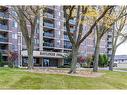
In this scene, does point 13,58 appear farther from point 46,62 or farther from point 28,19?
point 46,62

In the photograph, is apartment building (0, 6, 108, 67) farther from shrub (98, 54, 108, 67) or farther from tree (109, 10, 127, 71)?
tree (109, 10, 127, 71)

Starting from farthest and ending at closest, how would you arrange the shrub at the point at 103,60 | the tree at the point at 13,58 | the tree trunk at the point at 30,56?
the tree at the point at 13,58
the shrub at the point at 103,60
the tree trunk at the point at 30,56

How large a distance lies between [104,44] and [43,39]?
3569 mm

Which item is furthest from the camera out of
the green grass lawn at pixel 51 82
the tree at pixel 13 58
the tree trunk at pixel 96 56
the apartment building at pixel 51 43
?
the tree at pixel 13 58

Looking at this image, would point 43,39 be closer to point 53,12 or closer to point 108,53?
point 53,12

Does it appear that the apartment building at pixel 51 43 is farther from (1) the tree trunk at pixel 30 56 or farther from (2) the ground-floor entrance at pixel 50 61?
(1) the tree trunk at pixel 30 56

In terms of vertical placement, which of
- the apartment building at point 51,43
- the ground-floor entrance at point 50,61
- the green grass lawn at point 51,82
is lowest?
the green grass lawn at point 51,82

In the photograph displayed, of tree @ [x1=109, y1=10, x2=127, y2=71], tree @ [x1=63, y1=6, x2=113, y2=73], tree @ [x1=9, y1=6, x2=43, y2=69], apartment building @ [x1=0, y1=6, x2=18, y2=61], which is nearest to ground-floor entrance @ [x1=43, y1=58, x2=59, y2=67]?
tree @ [x1=9, y1=6, x2=43, y2=69]

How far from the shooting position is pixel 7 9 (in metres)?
17.4

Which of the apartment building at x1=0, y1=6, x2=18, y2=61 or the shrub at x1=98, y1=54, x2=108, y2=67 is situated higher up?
the apartment building at x1=0, y1=6, x2=18, y2=61

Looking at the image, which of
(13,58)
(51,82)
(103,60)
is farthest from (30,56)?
(103,60)

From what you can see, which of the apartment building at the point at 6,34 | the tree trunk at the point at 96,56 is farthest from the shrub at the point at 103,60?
the apartment building at the point at 6,34
